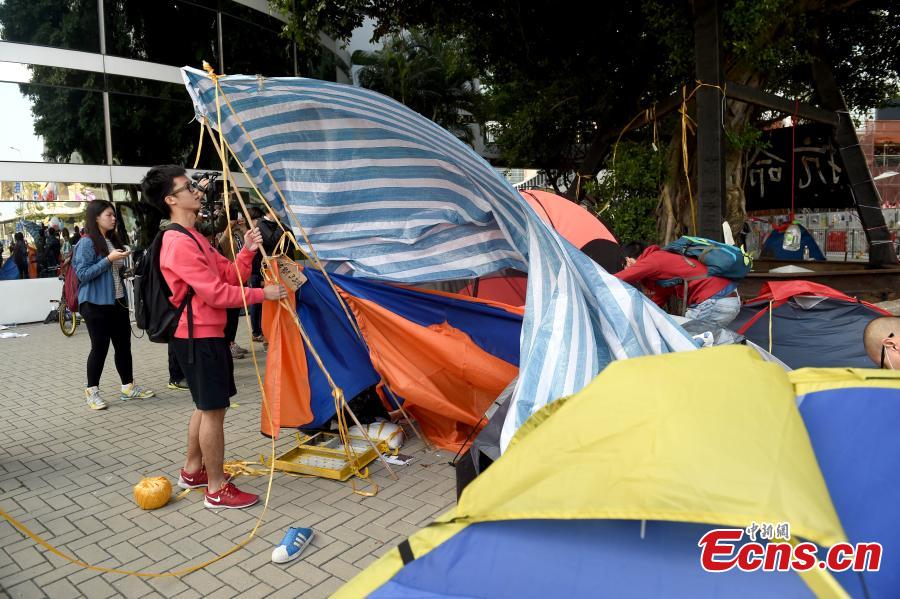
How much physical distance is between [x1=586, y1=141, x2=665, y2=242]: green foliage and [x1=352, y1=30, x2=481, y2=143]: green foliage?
52.5ft

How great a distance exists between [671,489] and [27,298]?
13618 mm

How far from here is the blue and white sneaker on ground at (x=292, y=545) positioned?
2.85m

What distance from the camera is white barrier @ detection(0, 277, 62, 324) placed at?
457 inches

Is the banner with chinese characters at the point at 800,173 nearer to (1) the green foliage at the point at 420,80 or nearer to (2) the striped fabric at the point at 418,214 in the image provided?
(2) the striped fabric at the point at 418,214

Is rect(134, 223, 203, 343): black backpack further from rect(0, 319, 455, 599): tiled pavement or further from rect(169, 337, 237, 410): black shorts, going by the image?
rect(0, 319, 455, 599): tiled pavement

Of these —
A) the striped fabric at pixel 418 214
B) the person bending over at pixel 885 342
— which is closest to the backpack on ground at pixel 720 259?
the striped fabric at pixel 418 214

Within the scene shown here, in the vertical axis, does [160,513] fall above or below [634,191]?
below

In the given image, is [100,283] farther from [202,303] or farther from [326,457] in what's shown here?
[326,457]

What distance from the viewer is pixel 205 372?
323 centimetres

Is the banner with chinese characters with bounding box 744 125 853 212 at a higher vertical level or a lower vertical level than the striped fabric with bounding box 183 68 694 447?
higher

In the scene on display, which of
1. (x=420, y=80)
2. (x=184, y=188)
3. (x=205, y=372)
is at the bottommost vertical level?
(x=205, y=372)

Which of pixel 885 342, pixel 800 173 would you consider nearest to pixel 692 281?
pixel 885 342

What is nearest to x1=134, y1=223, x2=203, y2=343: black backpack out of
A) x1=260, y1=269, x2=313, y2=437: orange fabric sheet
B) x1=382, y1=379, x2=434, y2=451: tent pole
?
x1=260, y1=269, x2=313, y2=437: orange fabric sheet

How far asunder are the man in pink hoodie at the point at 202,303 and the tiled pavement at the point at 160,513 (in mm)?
350
